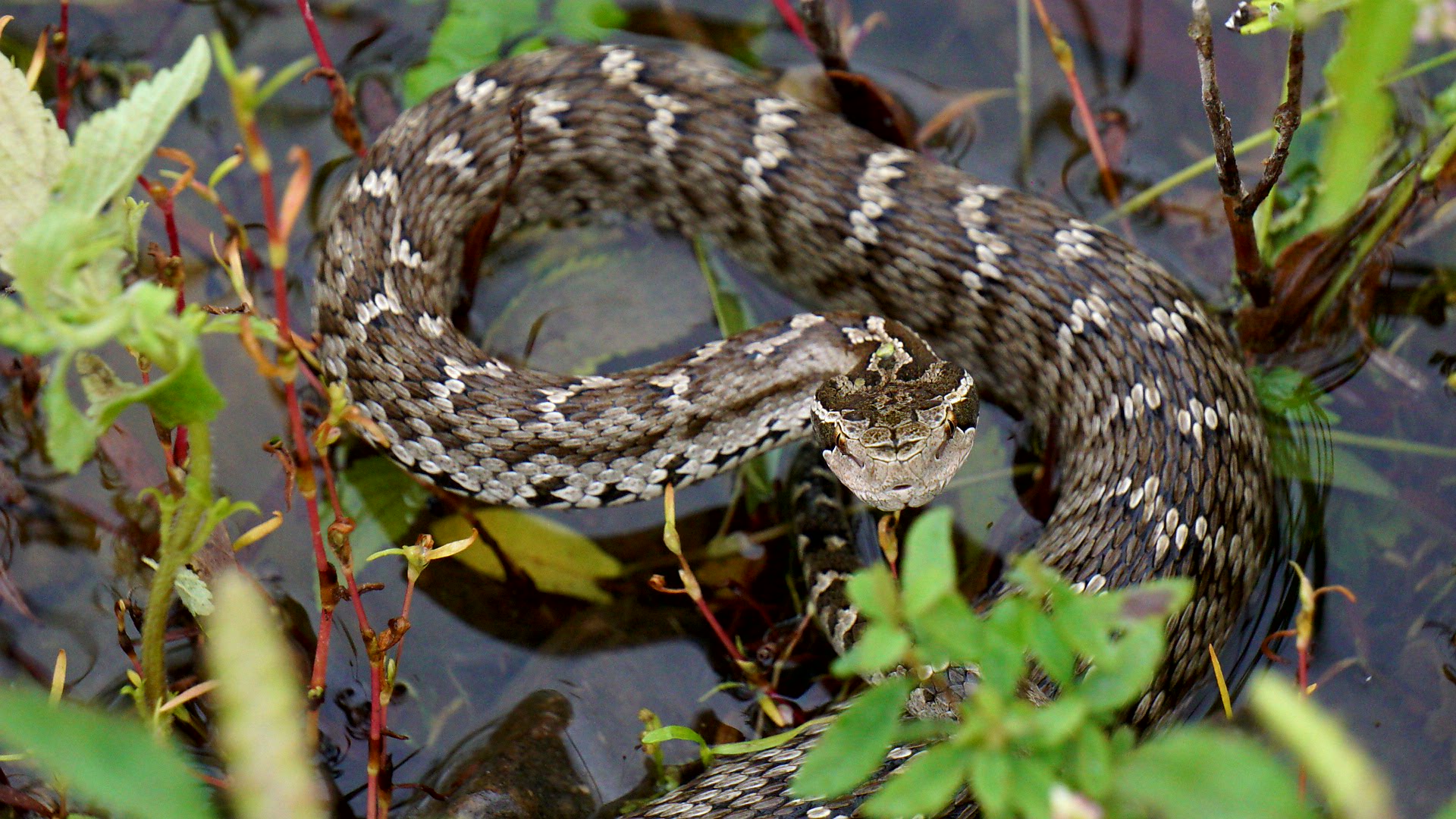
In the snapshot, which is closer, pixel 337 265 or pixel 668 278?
pixel 337 265

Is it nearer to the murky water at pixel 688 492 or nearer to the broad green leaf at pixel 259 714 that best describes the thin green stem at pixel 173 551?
the murky water at pixel 688 492

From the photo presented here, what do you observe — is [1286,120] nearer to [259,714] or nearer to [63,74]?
[259,714]

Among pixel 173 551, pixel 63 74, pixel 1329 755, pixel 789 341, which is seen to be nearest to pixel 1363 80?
pixel 1329 755

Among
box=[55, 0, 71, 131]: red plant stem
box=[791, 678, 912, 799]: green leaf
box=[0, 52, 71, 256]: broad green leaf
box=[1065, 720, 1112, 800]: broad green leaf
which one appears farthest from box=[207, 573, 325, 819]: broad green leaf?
box=[55, 0, 71, 131]: red plant stem

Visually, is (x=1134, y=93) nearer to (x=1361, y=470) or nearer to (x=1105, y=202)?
(x=1105, y=202)

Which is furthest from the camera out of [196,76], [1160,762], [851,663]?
[196,76]

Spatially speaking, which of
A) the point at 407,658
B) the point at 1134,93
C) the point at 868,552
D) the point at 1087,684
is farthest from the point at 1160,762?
the point at 1134,93
